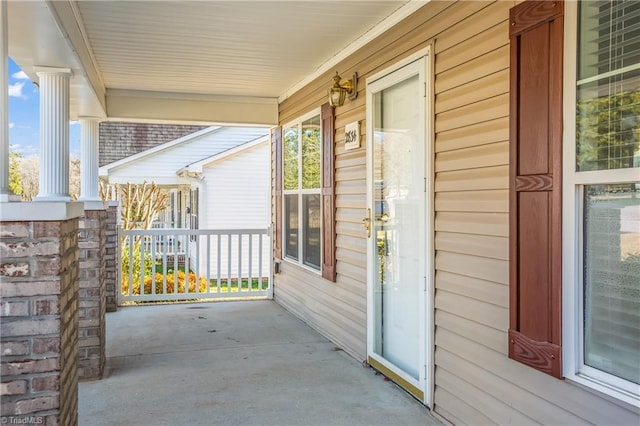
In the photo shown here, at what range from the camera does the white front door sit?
10.5ft

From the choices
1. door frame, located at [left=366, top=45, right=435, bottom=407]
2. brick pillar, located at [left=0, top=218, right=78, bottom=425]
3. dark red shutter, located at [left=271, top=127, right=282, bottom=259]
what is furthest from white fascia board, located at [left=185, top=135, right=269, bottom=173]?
brick pillar, located at [left=0, top=218, right=78, bottom=425]

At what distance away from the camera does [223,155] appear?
10219 millimetres

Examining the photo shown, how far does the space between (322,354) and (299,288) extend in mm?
1547

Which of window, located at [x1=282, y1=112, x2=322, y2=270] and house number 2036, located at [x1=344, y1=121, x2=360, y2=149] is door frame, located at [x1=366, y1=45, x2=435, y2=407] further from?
window, located at [x1=282, y1=112, x2=322, y2=270]

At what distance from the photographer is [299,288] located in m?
5.86

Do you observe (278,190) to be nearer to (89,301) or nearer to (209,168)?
(89,301)

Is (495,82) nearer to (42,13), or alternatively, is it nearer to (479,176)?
(479,176)

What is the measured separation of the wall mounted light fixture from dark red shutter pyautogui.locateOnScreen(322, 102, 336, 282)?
20cm

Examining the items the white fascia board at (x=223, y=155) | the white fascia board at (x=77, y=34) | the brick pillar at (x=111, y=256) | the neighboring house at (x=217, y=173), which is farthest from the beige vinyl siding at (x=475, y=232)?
the neighboring house at (x=217, y=173)

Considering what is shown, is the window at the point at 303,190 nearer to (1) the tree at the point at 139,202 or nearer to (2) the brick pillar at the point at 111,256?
(2) the brick pillar at the point at 111,256

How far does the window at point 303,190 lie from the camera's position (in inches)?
207

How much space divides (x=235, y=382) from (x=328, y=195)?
1.87m

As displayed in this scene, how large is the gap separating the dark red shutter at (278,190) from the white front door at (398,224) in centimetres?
274

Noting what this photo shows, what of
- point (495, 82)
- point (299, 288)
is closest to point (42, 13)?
point (495, 82)
